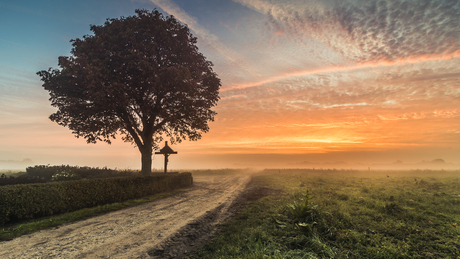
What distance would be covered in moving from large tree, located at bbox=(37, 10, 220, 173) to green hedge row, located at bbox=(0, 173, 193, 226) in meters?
6.35

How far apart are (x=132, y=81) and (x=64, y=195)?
1129cm

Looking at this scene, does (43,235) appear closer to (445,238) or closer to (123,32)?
(445,238)

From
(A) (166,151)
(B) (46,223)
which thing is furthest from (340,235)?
(A) (166,151)

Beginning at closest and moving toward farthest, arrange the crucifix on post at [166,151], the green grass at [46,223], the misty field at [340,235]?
the misty field at [340,235] → the green grass at [46,223] → the crucifix on post at [166,151]

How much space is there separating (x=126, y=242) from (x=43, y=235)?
11.3ft

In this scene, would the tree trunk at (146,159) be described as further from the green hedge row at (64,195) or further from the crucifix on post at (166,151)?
the green hedge row at (64,195)

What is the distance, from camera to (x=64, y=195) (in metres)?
11.3

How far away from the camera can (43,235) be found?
770 centimetres

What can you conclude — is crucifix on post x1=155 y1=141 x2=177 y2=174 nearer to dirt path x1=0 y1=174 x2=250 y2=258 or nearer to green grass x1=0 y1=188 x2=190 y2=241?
green grass x1=0 y1=188 x2=190 y2=241

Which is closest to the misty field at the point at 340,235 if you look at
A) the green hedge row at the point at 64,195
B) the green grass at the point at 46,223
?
the green grass at the point at 46,223

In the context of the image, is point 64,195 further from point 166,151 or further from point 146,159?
point 166,151

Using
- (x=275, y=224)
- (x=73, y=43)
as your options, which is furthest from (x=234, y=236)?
(x=73, y=43)

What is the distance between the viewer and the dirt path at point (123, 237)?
6238 mm

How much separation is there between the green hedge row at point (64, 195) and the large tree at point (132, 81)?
20.8 ft
